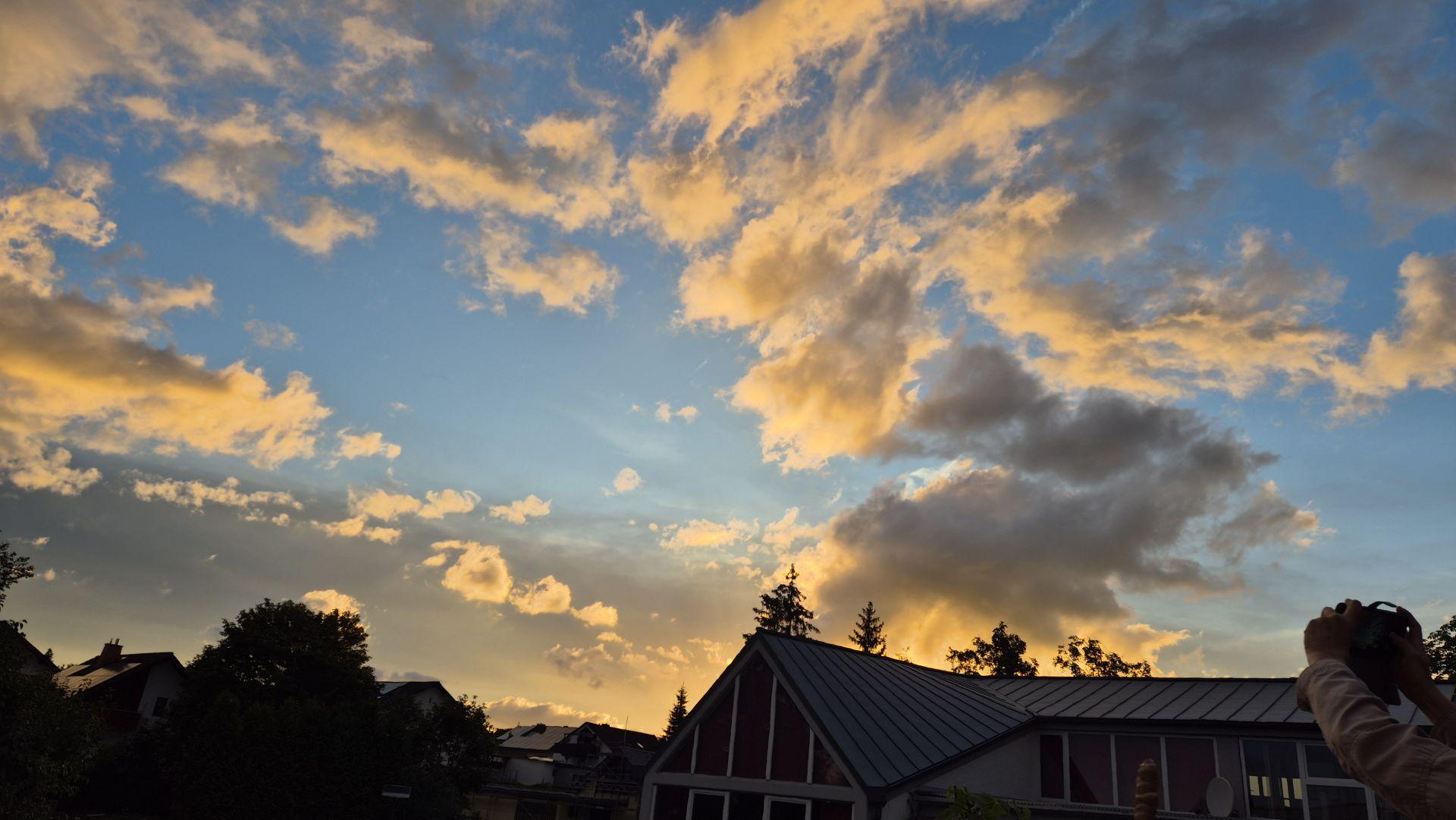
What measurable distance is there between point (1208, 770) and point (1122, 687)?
5775mm

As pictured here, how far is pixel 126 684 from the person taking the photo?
57375 mm

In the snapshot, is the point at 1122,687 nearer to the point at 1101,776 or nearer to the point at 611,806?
the point at 1101,776

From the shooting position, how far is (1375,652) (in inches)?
102


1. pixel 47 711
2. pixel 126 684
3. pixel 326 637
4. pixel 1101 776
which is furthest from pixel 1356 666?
pixel 126 684

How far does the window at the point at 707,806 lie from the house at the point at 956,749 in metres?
0.04

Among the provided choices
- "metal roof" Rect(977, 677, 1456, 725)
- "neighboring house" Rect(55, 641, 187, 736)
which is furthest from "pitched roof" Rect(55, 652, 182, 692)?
"metal roof" Rect(977, 677, 1456, 725)

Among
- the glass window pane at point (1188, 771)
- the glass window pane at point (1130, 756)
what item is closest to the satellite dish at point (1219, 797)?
the glass window pane at point (1188, 771)

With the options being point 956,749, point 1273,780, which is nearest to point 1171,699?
point 1273,780

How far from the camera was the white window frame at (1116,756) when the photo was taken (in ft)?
75.7

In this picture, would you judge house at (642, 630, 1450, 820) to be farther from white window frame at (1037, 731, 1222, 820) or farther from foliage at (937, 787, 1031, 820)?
foliage at (937, 787, 1031, 820)

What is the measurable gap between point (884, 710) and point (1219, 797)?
8451mm

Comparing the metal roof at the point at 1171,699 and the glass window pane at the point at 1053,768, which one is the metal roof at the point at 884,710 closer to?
the glass window pane at the point at 1053,768

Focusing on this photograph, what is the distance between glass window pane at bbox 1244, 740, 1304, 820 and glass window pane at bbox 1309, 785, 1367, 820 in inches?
11.1

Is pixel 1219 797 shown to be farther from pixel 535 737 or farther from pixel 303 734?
pixel 535 737
